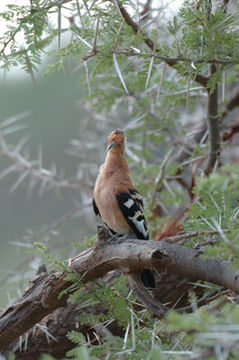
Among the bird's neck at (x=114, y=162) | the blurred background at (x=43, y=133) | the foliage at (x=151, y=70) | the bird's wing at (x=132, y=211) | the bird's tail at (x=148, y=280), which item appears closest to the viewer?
the foliage at (x=151, y=70)

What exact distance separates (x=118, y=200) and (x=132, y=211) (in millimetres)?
106

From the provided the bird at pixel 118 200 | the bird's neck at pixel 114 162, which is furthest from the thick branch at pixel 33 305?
the bird's neck at pixel 114 162

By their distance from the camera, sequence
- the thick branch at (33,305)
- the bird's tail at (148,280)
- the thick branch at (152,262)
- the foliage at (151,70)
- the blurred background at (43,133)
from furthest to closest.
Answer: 1. the blurred background at (43,133)
2. the bird's tail at (148,280)
3. the thick branch at (33,305)
4. the thick branch at (152,262)
5. the foliage at (151,70)

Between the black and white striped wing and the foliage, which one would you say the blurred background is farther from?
the foliage

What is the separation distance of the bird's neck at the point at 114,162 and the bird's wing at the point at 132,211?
20cm

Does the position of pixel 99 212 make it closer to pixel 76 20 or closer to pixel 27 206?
pixel 76 20

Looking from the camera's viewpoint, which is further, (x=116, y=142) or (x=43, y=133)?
(x=43, y=133)

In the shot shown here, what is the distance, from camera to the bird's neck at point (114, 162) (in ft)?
9.85

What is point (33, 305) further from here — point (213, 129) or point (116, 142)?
point (213, 129)

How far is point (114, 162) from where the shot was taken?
9.92 feet

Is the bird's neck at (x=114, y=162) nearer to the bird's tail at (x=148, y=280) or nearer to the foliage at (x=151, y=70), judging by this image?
the foliage at (x=151, y=70)

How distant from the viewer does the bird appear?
111 inches

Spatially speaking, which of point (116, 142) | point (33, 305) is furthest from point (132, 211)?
point (33, 305)

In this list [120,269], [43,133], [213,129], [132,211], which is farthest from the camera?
[43,133]
